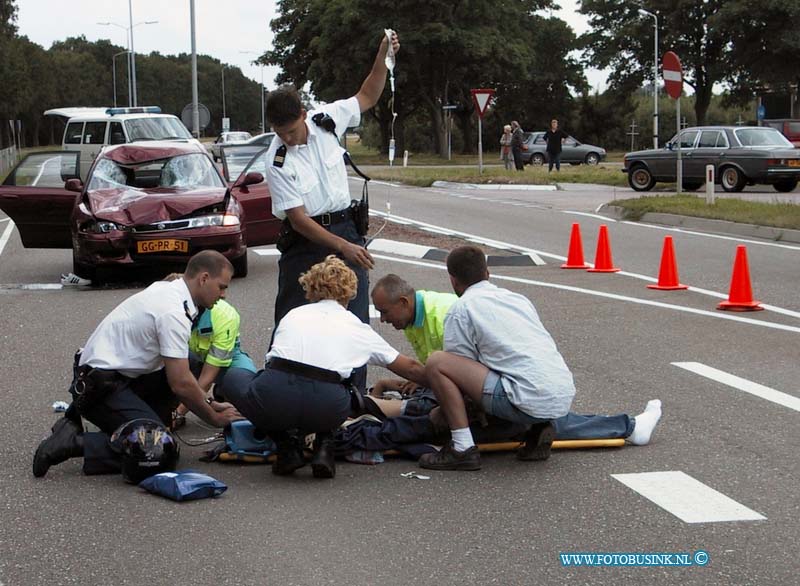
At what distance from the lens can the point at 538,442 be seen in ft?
19.3

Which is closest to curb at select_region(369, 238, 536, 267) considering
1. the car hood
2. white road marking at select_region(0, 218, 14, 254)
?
the car hood

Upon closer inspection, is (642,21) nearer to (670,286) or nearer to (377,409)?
(670,286)

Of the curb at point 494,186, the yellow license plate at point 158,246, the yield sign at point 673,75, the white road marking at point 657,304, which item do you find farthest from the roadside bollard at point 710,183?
the yellow license plate at point 158,246

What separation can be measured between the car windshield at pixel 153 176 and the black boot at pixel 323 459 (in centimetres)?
828

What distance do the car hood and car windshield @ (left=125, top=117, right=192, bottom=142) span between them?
15.2 m

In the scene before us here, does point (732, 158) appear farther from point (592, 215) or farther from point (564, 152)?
point (564, 152)

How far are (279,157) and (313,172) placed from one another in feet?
0.67

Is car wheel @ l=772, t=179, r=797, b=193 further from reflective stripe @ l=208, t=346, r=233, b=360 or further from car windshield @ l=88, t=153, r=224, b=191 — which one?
reflective stripe @ l=208, t=346, r=233, b=360

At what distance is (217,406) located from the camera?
6.47 metres

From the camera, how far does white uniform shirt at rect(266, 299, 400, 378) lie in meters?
5.64

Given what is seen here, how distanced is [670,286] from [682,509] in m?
7.39

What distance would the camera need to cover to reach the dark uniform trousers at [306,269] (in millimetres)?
6469

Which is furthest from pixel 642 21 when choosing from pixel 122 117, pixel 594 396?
pixel 594 396

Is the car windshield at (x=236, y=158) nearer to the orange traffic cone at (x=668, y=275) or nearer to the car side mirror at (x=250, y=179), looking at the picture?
the car side mirror at (x=250, y=179)
